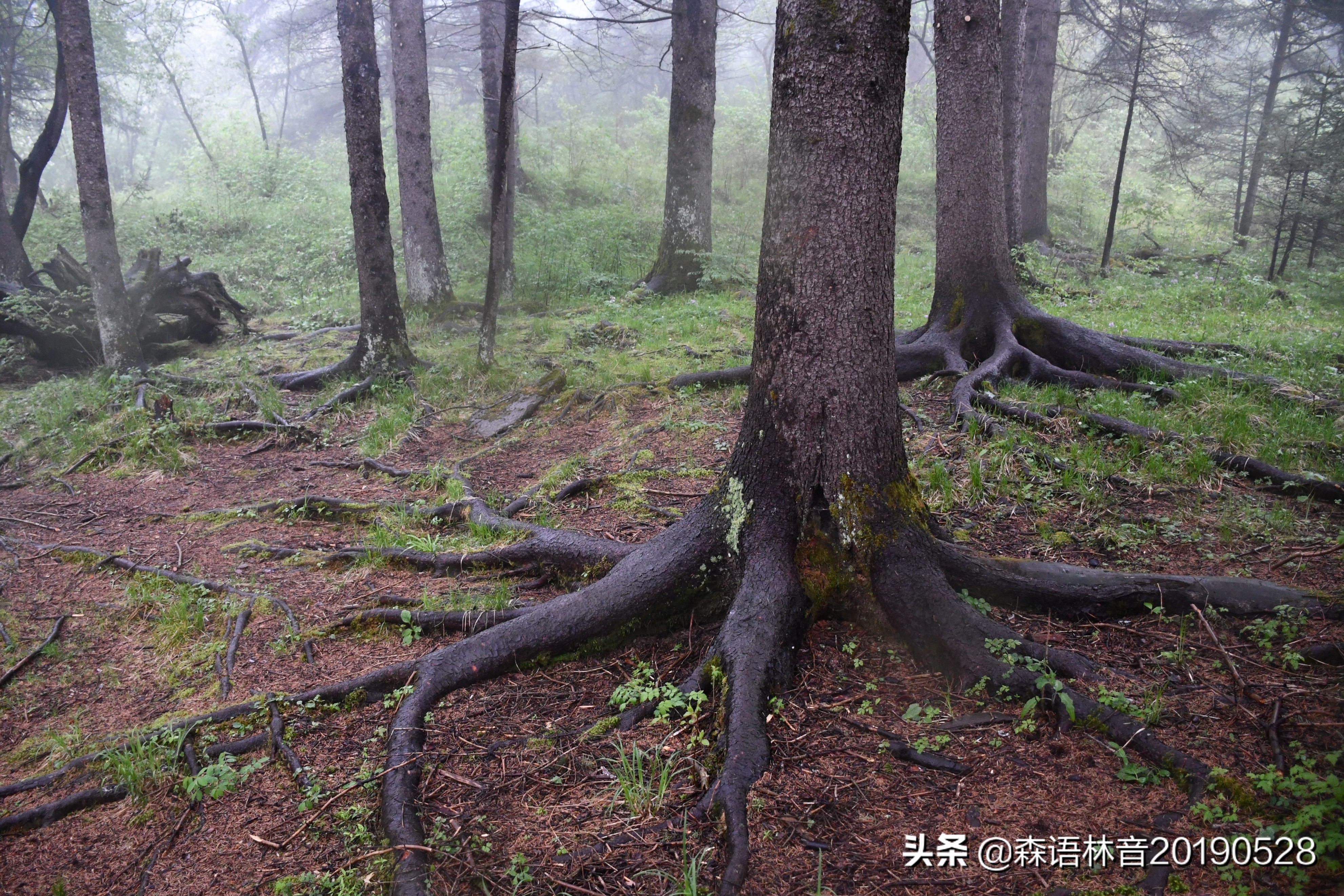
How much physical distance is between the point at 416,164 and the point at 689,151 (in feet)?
15.3

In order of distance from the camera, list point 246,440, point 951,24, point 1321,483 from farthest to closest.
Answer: point 246,440 → point 951,24 → point 1321,483

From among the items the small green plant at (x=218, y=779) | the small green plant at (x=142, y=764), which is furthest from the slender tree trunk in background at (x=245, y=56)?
the small green plant at (x=218, y=779)

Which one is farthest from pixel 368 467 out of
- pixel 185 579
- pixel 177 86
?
pixel 177 86

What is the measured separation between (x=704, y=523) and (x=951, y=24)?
6479mm

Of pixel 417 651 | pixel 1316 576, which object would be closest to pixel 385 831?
pixel 417 651

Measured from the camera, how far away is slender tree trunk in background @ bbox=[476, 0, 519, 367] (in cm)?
840

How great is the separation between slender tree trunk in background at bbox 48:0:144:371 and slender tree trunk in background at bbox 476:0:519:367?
14.3 feet

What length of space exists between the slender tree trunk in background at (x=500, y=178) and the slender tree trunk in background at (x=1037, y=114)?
11.7 meters

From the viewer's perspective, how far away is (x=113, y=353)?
988cm

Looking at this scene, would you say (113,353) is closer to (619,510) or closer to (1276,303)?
(619,510)

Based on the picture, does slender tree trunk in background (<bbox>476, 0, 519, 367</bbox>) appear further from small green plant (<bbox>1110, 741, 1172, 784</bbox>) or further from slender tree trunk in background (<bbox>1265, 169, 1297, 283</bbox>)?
slender tree trunk in background (<bbox>1265, 169, 1297, 283</bbox>)

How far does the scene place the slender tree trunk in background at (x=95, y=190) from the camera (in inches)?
345

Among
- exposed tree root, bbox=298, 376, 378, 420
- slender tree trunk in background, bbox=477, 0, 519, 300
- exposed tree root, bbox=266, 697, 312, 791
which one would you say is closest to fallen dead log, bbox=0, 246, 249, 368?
exposed tree root, bbox=298, 376, 378, 420

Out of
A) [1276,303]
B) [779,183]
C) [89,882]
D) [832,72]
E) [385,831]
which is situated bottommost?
[89,882]
